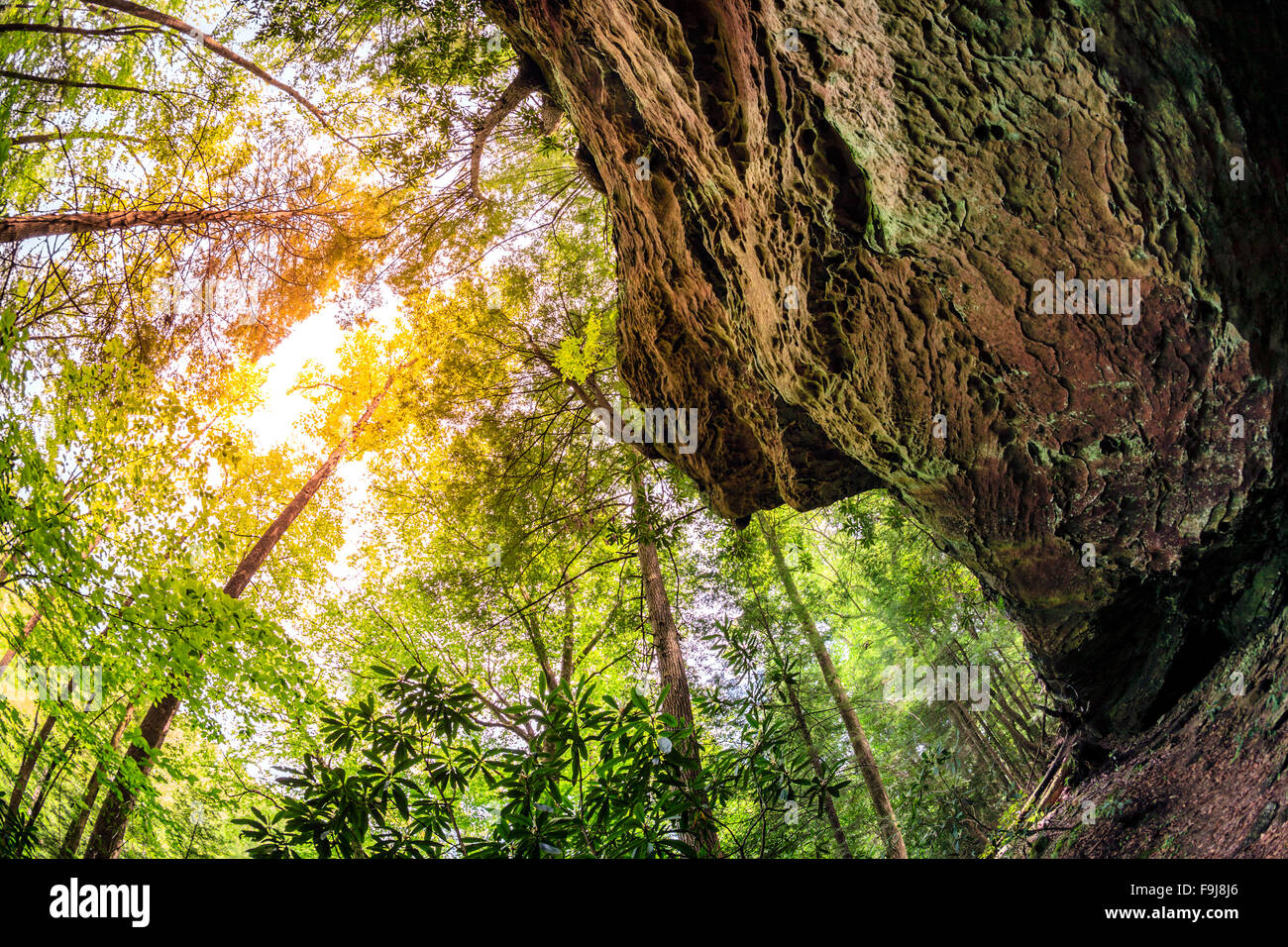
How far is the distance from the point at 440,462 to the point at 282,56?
11.1 feet

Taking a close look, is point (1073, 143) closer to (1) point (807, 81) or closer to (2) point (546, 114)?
(1) point (807, 81)

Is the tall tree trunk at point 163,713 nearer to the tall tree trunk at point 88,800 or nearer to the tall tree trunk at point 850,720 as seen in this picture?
the tall tree trunk at point 88,800

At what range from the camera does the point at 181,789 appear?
771cm

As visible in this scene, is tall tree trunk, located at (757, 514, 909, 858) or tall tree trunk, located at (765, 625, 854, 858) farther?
tall tree trunk, located at (757, 514, 909, 858)

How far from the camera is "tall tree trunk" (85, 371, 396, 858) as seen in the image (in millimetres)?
4516

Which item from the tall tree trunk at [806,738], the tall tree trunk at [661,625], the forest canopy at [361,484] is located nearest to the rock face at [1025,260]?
the forest canopy at [361,484]

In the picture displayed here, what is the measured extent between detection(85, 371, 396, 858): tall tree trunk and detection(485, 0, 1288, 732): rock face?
159 inches

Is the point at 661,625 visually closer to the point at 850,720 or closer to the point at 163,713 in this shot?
the point at 850,720

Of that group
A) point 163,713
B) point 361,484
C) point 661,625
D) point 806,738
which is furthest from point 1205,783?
point 361,484

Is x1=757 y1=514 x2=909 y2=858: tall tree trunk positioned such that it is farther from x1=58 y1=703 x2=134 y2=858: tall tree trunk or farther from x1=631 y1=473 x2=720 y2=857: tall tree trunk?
x1=58 y1=703 x2=134 y2=858: tall tree trunk

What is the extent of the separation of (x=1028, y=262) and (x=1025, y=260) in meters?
0.01

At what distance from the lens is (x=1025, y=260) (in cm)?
213

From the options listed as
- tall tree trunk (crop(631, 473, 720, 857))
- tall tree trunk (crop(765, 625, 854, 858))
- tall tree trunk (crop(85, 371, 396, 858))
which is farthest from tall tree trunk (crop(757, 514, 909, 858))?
tall tree trunk (crop(85, 371, 396, 858))

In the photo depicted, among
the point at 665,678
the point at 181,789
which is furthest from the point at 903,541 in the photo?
the point at 181,789
